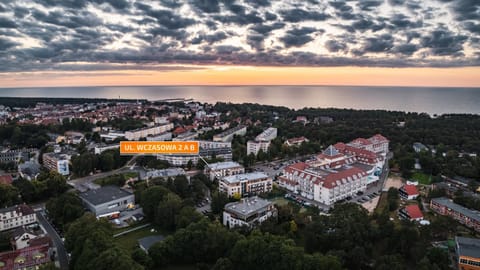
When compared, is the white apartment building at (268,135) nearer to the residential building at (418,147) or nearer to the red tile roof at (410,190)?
the residential building at (418,147)

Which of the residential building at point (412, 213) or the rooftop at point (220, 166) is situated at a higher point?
the rooftop at point (220, 166)

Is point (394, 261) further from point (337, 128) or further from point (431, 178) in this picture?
point (337, 128)

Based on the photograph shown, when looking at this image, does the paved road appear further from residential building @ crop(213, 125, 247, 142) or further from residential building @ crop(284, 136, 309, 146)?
residential building @ crop(284, 136, 309, 146)

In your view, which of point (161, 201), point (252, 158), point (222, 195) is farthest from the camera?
point (252, 158)

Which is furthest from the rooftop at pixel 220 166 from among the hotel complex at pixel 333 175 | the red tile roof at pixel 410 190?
the red tile roof at pixel 410 190

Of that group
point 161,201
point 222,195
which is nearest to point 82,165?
point 161,201

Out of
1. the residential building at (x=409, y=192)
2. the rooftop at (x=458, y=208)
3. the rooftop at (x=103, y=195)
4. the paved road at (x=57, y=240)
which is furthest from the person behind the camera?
the residential building at (x=409, y=192)
